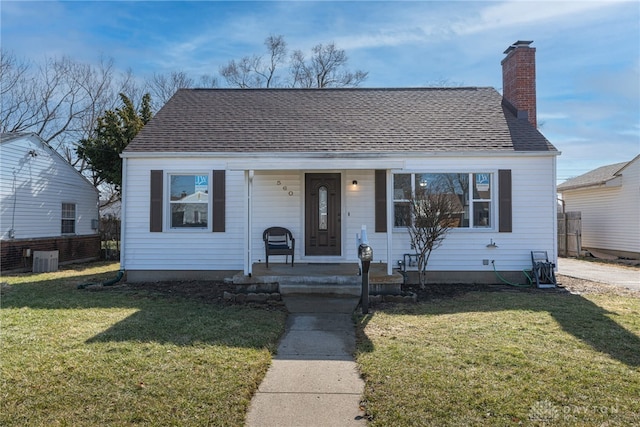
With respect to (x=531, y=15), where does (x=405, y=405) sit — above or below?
below

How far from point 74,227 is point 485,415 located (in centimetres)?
1545

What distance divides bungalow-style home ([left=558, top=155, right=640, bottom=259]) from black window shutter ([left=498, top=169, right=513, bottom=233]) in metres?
8.76

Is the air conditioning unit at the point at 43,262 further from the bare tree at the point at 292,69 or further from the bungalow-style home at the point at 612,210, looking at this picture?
the bungalow-style home at the point at 612,210

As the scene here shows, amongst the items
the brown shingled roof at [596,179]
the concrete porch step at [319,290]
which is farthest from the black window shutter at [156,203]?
the brown shingled roof at [596,179]

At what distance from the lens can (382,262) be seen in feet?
30.8

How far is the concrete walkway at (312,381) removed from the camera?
3104 millimetres

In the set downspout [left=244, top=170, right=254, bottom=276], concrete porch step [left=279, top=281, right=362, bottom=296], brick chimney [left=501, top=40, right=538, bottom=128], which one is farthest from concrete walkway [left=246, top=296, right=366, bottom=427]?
brick chimney [left=501, top=40, right=538, bottom=128]

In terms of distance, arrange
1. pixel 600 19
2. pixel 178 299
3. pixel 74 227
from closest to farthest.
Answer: pixel 178 299, pixel 600 19, pixel 74 227

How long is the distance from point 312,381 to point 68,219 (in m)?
14.0

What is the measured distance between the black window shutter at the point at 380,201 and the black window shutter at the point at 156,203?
487 cm

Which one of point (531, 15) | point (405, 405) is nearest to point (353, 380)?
point (405, 405)

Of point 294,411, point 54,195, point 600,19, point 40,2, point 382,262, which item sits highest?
point 40,2

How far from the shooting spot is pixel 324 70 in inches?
1098

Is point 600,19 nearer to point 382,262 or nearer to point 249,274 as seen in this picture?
point 382,262
